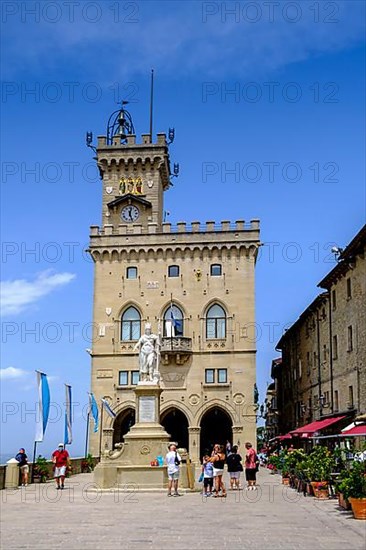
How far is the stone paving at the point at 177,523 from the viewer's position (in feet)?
43.4

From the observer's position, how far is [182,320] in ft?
178

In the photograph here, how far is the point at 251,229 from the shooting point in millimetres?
55156

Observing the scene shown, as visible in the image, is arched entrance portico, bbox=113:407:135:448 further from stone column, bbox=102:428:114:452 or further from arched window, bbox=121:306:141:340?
arched window, bbox=121:306:141:340

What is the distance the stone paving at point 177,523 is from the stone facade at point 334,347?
38.6 ft

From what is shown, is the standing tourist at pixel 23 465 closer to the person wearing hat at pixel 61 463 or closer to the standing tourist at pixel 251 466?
the person wearing hat at pixel 61 463

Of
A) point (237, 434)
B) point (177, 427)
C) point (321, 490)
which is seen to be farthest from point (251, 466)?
point (177, 427)

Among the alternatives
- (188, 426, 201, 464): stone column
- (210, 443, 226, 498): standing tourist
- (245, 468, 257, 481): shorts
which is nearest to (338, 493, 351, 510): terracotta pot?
(210, 443, 226, 498): standing tourist

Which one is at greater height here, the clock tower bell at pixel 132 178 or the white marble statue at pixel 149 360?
the clock tower bell at pixel 132 178

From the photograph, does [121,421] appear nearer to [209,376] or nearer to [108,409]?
[108,409]

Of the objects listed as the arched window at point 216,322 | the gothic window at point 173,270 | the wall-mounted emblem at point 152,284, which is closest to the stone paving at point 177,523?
the arched window at point 216,322

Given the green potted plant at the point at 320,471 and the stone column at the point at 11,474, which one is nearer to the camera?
the green potted plant at the point at 320,471

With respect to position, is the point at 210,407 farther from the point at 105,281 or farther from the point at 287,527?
the point at 287,527

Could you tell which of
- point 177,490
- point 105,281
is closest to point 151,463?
point 177,490

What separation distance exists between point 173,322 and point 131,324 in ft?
10.4
